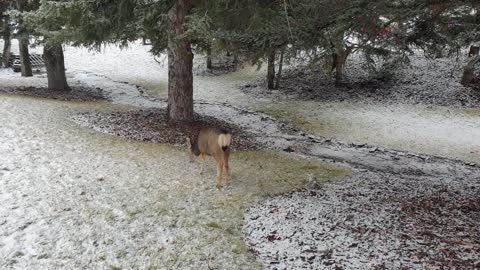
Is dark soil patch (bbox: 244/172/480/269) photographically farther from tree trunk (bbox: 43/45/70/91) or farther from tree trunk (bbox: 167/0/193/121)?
tree trunk (bbox: 43/45/70/91)

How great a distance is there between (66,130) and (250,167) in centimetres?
594

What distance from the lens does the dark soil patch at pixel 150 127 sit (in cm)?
1210

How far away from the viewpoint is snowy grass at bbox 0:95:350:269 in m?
5.57

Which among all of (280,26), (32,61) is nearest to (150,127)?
(280,26)

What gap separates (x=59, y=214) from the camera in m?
6.40

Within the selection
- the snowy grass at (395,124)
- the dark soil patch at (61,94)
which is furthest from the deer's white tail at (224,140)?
the dark soil patch at (61,94)

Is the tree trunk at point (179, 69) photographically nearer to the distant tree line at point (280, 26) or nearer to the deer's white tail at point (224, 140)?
the distant tree line at point (280, 26)

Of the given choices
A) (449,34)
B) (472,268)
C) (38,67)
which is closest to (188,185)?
(472,268)

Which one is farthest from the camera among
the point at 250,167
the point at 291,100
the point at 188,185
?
the point at 291,100

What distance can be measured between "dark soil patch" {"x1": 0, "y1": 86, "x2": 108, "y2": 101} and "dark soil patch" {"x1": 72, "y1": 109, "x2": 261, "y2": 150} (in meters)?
4.65

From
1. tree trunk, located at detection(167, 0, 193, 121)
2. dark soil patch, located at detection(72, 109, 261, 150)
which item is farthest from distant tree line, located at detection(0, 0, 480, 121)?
dark soil patch, located at detection(72, 109, 261, 150)

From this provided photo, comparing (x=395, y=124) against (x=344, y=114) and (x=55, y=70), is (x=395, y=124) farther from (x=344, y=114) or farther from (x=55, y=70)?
(x=55, y=70)

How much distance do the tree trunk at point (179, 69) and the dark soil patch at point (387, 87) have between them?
37.0 ft

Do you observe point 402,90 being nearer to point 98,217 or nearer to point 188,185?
point 188,185
